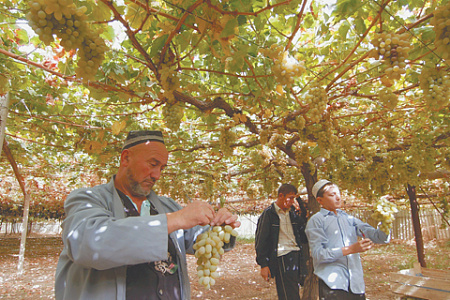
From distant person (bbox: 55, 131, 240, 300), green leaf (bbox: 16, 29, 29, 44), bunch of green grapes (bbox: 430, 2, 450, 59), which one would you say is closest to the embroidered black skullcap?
distant person (bbox: 55, 131, 240, 300)

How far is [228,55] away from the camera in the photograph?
6.65 ft

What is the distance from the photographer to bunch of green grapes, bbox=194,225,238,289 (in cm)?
155

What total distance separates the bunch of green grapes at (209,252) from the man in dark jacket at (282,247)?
234 centimetres

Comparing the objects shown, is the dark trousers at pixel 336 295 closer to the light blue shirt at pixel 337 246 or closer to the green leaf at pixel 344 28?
the light blue shirt at pixel 337 246

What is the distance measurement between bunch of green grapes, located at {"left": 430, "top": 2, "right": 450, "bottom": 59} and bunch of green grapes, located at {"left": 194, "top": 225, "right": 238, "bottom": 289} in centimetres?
136

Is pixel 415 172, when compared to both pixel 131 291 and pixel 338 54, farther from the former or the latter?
pixel 131 291

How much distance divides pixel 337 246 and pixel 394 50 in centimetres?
186

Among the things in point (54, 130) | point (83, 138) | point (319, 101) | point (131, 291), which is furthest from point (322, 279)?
point (54, 130)

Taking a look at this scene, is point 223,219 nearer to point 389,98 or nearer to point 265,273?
point 389,98

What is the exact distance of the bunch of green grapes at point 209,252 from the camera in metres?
1.55

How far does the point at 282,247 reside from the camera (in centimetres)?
380

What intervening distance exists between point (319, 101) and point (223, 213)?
1.51 m

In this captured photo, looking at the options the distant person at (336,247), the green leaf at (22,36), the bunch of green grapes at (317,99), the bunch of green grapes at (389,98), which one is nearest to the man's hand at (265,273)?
the distant person at (336,247)

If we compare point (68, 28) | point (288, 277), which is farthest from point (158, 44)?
point (288, 277)
